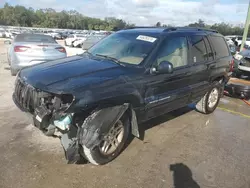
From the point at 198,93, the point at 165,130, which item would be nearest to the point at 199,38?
the point at 198,93

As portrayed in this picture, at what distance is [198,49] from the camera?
16.6 feet

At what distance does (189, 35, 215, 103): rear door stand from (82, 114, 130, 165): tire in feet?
6.16

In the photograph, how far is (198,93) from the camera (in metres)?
5.30

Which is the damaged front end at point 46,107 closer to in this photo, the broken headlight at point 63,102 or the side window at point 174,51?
the broken headlight at point 63,102

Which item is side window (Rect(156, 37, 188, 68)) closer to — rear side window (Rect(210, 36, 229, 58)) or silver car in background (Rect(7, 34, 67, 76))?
rear side window (Rect(210, 36, 229, 58))

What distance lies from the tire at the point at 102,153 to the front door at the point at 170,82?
0.51m

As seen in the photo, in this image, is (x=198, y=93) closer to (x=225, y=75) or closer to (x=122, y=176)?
(x=225, y=75)

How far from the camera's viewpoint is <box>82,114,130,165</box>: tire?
3.29 meters

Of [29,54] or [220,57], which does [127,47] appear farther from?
[29,54]

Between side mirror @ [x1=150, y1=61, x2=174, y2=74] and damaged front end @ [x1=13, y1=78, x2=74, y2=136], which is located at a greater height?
side mirror @ [x1=150, y1=61, x2=174, y2=74]

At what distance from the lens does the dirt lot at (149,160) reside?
10.6 feet

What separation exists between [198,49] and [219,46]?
3.80ft

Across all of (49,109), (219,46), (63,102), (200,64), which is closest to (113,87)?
(63,102)

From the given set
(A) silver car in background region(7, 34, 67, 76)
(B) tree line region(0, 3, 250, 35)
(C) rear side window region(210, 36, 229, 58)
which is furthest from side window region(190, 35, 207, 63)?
(B) tree line region(0, 3, 250, 35)
